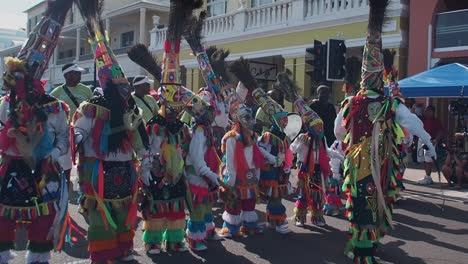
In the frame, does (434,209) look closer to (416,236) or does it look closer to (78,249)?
(416,236)

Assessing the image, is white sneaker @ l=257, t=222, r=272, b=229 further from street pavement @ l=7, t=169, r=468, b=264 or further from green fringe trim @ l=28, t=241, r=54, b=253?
green fringe trim @ l=28, t=241, r=54, b=253

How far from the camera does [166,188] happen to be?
523 centimetres

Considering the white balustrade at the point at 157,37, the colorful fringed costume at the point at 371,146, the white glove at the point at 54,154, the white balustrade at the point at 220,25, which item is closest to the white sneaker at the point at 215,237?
the colorful fringed costume at the point at 371,146

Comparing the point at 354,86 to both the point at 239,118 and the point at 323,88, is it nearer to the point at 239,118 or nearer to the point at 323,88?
the point at 323,88

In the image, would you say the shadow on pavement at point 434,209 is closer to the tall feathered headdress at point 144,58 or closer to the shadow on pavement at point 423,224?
the shadow on pavement at point 423,224


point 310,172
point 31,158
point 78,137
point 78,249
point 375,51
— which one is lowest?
point 78,249

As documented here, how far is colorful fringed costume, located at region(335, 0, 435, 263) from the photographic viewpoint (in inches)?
186

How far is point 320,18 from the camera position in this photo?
15961 mm

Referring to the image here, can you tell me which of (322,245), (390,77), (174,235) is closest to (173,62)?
(174,235)

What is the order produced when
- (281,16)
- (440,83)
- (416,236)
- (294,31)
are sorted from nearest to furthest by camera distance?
(416,236) → (440,83) → (294,31) → (281,16)

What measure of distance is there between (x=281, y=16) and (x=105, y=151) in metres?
14.3

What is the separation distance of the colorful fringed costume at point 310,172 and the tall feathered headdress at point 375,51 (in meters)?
1.96

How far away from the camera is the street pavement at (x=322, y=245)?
17.6 ft

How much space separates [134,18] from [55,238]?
28.3 meters
